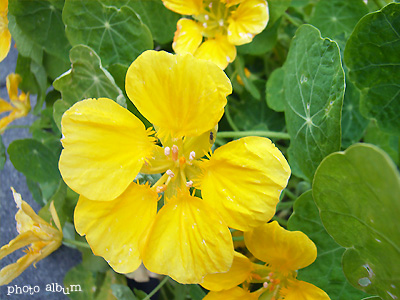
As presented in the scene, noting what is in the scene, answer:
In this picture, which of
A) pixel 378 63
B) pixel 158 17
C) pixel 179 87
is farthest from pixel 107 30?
pixel 378 63

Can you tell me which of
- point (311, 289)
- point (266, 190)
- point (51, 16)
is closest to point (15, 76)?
point (51, 16)

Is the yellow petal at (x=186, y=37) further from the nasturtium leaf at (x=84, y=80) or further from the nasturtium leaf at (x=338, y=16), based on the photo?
the nasturtium leaf at (x=338, y=16)

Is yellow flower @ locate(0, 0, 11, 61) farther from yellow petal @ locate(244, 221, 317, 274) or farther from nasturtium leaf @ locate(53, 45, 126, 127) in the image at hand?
yellow petal @ locate(244, 221, 317, 274)

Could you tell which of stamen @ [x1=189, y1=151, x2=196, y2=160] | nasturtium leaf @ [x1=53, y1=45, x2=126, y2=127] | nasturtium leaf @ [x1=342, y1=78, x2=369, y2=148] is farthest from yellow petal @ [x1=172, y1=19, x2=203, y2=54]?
A: nasturtium leaf @ [x1=342, y1=78, x2=369, y2=148]

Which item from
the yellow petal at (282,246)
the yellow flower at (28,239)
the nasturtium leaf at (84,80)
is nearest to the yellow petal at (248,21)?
the nasturtium leaf at (84,80)

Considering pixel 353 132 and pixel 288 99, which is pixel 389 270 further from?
pixel 353 132
